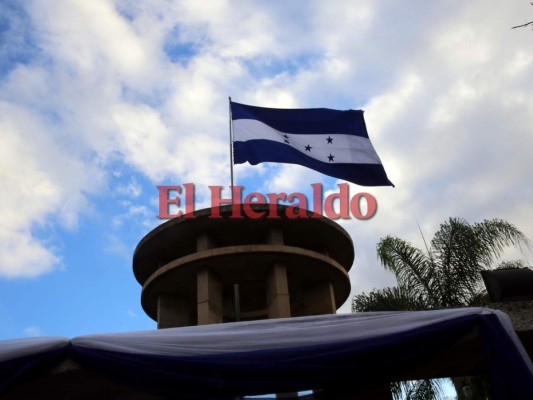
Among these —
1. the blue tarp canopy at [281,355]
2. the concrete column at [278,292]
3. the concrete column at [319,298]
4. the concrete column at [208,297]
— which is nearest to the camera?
the blue tarp canopy at [281,355]

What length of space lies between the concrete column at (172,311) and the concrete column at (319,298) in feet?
14.4

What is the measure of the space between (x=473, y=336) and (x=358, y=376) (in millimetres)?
1347

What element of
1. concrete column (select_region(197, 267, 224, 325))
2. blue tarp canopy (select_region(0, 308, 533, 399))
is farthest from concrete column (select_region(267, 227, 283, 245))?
blue tarp canopy (select_region(0, 308, 533, 399))

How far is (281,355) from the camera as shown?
506cm

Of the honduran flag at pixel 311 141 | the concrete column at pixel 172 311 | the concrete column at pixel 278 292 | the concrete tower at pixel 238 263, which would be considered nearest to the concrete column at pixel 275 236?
the concrete tower at pixel 238 263

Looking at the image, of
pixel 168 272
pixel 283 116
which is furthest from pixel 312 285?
pixel 283 116

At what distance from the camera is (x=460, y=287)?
1581 centimetres

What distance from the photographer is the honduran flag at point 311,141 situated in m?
13.6

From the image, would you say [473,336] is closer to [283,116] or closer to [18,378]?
[18,378]

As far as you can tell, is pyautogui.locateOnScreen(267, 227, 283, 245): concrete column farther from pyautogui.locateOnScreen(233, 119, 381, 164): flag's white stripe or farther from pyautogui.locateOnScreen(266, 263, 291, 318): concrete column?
pyautogui.locateOnScreen(233, 119, 381, 164): flag's white stripe

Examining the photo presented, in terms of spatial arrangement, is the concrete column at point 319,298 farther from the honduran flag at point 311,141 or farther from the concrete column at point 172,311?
the honduran flag at point 311,141

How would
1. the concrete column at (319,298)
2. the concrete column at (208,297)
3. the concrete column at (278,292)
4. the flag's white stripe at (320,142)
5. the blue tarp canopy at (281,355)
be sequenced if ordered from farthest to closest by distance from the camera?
the concrete column at (319,298) → the concrete column at (278,292) → the concrete column at (208,297) → the flag's white stripe at (320,142) → the blue tarp canopy at (281,355)

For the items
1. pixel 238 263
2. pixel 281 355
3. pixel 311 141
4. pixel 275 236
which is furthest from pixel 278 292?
pixel 281 355

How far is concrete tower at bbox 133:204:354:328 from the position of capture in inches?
633
